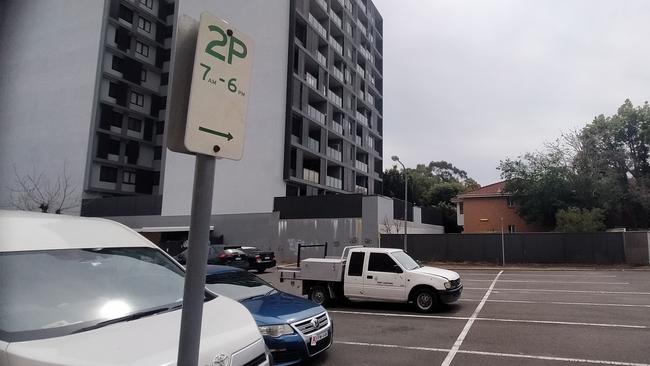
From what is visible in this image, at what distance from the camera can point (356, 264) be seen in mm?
12820

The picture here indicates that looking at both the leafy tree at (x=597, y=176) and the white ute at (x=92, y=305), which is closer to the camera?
the white ute at (x=92, y=305)

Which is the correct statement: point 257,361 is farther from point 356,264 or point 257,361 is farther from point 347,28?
point 347,28

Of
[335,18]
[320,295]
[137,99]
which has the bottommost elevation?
[320,295]

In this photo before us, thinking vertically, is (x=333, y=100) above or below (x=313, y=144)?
above

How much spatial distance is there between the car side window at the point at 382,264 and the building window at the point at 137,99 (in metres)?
40.2

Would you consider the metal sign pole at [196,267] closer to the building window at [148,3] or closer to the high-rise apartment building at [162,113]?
the high-rise apartment building at [162,113]

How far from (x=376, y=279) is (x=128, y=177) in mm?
39350

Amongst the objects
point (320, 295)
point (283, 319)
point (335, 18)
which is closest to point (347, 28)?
point (335, 18)

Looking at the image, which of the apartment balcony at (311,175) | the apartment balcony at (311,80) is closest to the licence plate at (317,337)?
the apartment balcony at (311,175)

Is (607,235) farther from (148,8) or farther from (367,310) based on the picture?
(148,8)

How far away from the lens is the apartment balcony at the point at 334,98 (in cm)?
4862

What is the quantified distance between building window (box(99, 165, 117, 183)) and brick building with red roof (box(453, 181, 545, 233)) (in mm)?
35149

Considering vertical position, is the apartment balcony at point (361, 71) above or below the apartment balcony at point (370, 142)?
above

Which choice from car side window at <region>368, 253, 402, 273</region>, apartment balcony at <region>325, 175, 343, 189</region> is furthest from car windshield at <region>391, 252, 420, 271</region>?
apartment balcony at <region>325, 175, 343, 189</region>
